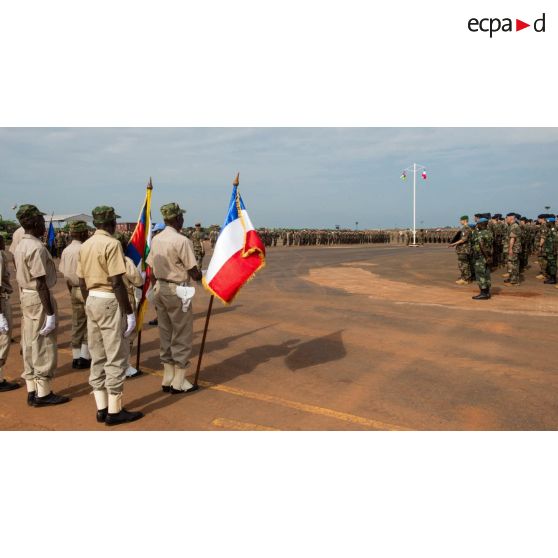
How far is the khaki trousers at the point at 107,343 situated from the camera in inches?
171

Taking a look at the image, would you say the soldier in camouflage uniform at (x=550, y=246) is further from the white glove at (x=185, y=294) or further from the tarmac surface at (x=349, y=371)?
the white glove at (x=185, y=294)

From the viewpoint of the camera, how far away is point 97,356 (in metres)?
4.42

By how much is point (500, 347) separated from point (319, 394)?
3345 mm

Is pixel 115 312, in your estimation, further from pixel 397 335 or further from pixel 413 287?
pixel 413 287

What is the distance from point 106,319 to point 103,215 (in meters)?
0.98

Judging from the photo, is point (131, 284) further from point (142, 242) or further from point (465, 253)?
point (465, 253)

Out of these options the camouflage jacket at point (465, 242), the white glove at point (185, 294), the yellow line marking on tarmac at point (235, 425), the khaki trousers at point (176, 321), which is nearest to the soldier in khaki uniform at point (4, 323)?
the khaki trousers at point (176, 321)

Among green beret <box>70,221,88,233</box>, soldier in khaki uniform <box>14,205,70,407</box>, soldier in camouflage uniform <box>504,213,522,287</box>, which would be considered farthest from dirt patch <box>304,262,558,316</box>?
soldier in khaki uniform <box>14,205,70,407</box>

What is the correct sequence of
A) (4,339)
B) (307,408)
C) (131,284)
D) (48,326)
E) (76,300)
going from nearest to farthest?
(307,408) → (48,326) → (4,339) → (131,284) → (76,300)

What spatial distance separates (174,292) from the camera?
5090 millimetres

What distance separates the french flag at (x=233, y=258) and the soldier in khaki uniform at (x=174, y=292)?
0.24 m

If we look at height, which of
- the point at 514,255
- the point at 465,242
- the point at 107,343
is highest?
the point at 465,242

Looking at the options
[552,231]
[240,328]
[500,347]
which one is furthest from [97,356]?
[552,231]

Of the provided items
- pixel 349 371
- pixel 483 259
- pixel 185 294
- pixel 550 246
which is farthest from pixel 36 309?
pixel 550 246
